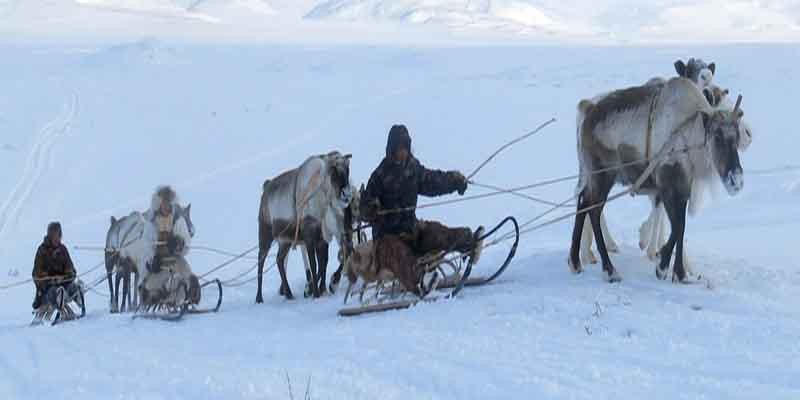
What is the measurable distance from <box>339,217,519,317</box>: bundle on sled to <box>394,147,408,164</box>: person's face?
24.5 inches

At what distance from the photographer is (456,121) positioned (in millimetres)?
29641

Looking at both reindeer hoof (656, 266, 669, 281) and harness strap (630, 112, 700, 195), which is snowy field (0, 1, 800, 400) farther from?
harness strap (630, 112, 700, 195)

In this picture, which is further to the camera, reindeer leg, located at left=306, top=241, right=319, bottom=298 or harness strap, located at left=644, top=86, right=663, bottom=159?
reindeer leg, located at left=306, top=241, right=319, bottom=298

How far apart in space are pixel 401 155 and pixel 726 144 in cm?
276

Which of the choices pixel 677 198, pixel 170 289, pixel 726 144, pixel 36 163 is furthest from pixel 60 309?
pixel 36 163

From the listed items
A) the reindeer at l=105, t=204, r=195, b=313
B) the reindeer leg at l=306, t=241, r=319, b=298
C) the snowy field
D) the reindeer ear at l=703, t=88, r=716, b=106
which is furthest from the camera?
the reindeer at l=105, t=204, r=195, b=313

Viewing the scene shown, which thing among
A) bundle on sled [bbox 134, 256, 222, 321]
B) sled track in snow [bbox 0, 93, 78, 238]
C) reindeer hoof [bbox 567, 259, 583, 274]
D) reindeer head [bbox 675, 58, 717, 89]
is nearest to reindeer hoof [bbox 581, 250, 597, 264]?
reindeer hoof [bbox 567, 259, 583, 274]

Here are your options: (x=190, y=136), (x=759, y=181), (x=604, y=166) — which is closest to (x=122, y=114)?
(x=190, y=136)

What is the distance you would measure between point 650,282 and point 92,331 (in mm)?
5217

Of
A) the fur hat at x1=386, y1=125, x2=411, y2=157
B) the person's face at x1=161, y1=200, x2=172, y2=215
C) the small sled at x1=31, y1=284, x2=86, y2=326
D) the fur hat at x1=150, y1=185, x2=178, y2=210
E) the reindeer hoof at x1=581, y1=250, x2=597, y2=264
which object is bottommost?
the small sled at x1=31, y1=284, x2=86, y2=326

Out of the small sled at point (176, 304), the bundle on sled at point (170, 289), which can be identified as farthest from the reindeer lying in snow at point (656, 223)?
the bundle on sled at point (170, 289)

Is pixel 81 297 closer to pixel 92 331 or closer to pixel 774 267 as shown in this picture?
pixel 92 331

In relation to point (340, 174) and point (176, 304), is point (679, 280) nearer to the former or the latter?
point (340, 174)

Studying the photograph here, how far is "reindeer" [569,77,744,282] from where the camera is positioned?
29.5ft
